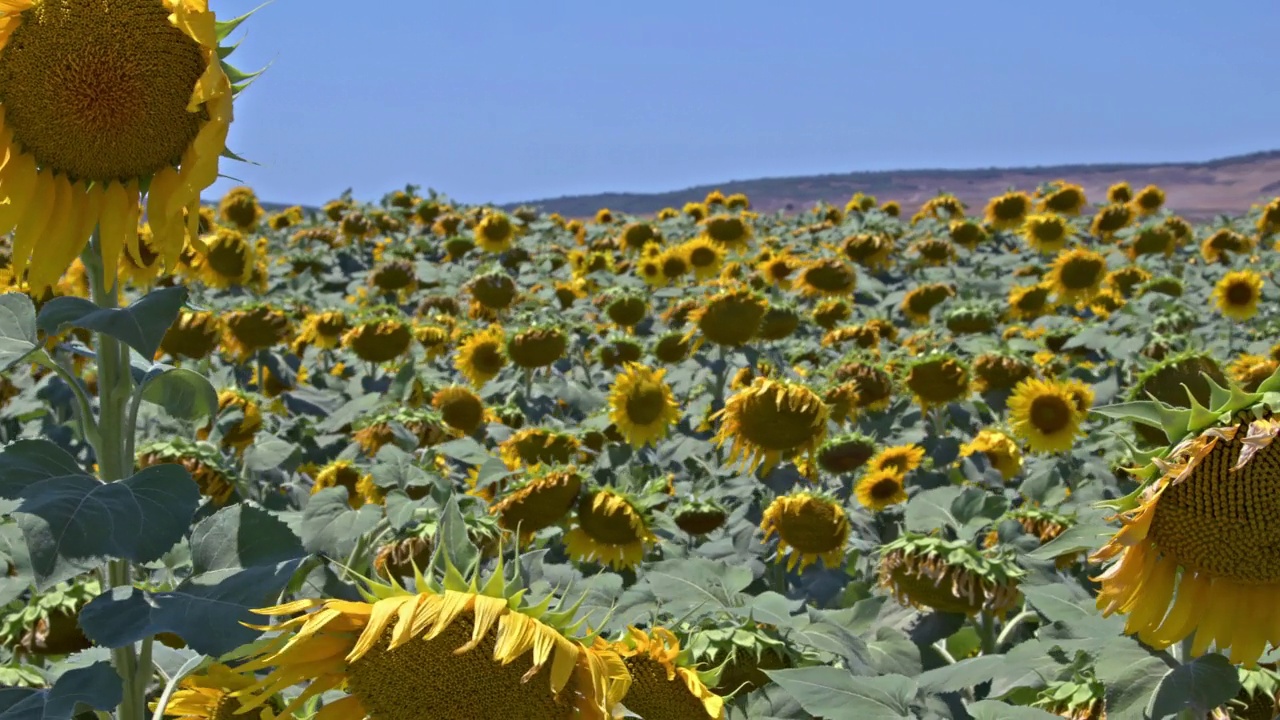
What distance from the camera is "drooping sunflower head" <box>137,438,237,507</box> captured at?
126 inches

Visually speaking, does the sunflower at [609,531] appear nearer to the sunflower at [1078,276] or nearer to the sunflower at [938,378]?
the sunflower at [938,378]

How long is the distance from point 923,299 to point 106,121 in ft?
22.5

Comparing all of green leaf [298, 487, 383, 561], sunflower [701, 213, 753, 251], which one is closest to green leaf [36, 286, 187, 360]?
green leaf [298, 487, 383, 561]

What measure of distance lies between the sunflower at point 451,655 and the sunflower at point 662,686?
17cm

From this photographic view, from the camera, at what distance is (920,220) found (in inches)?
522

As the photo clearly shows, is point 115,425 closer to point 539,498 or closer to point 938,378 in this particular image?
point 539,498

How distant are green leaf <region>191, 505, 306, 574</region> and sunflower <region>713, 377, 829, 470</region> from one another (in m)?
2.39

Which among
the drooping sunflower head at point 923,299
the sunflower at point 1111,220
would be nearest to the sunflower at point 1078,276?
the drooping sunflower head at point 923,299

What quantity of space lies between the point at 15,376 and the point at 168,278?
1.53m

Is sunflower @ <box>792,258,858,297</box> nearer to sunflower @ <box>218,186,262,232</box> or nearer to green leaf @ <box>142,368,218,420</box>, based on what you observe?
sunflower @ <box>218,186,262,232</box>

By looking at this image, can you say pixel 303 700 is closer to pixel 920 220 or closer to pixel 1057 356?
pixel 1057 356

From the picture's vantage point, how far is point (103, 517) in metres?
1.52

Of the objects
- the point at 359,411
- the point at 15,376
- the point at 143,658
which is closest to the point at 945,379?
the point at 359,411

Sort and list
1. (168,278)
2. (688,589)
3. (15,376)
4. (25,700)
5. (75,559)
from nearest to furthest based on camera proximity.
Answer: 1. (75,559)
2. (25,700)
3. (688,589)
4. (15,376)
5. (168,278)
